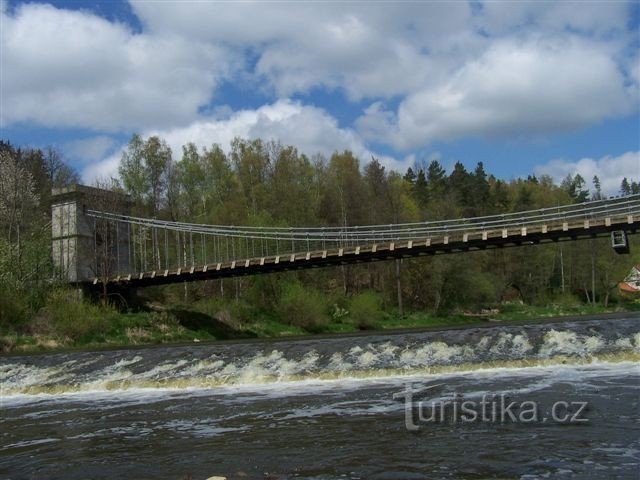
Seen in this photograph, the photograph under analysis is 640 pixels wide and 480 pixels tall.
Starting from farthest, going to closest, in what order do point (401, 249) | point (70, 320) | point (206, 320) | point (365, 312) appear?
point (365, 312) < point (206, 320) < point (401, 249) < point (70, 320)

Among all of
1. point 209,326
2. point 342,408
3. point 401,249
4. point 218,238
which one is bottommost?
point 342,408

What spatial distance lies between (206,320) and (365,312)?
9.17 m

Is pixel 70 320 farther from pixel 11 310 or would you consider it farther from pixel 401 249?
pixel 401 249

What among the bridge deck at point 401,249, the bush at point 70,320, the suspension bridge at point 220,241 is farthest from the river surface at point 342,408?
the suspension bridge at point 220,241

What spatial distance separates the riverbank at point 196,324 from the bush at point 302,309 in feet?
0.43

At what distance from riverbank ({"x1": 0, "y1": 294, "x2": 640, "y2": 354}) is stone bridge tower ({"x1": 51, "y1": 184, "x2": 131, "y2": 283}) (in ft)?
11.9

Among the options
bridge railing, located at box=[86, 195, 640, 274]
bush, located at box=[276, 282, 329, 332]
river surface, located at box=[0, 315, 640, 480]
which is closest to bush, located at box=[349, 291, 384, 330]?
bush, located at box=[276, 282, 329, 332]

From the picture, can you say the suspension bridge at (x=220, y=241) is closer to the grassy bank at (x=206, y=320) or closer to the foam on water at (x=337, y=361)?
the grassy bank at (x=206, y=320)

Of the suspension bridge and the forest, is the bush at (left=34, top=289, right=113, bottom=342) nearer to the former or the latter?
the forest

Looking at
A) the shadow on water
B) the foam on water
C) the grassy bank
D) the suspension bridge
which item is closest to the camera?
the foam on water

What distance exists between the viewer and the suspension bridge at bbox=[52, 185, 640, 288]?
104 feet

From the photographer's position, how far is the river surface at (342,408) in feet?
24.7

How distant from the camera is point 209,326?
3528 centimetres

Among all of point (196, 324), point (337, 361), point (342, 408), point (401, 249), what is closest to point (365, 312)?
point (401, 249)
